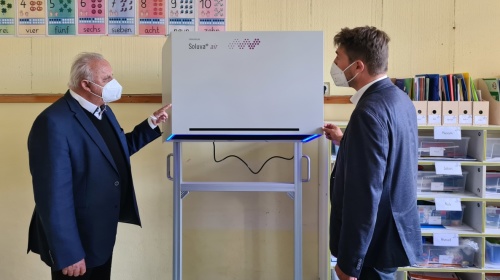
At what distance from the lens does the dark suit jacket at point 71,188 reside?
4.58 ft

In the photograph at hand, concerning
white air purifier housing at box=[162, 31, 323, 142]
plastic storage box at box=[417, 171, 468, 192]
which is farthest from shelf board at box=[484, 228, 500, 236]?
white air purifier housing at box=[162, 31, 323, 142]

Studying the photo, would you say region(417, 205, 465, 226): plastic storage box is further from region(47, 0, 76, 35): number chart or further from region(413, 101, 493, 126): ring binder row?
region(47, 0, 76, 35): number chart

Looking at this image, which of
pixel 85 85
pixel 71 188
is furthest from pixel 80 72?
pixel 71 188

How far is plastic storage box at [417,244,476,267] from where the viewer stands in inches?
80.8

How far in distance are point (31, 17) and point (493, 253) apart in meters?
2.86

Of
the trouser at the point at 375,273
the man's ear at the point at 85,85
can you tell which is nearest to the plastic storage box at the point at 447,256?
Result: the trouser at the point at 375,273

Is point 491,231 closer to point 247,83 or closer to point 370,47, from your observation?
point 370,47

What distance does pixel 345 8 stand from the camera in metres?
2.31

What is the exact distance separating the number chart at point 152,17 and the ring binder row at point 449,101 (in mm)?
1372

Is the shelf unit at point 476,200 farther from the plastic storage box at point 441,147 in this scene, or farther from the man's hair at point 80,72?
the man's hair at point 80,72

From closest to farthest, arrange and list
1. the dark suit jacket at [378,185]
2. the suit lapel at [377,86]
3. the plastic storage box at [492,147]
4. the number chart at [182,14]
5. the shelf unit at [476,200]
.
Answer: the dark suit jacket at [378,185] → the suit lapel at [377,86] → the shelf unit at [476,200] → the plastic storage box at [492,147] → the number chart at [182,14]

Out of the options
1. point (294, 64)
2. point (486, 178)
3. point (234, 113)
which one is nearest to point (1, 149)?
point (234, 113)

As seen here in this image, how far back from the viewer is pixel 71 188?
1444 millimetres

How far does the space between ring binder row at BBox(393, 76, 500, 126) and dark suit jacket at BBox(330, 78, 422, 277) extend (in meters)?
0.80
